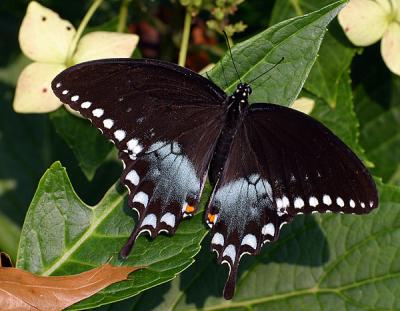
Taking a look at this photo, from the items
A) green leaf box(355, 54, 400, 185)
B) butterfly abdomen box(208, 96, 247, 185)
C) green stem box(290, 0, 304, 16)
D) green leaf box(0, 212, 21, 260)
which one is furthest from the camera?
green leaf box(0, 212, 21, 260)

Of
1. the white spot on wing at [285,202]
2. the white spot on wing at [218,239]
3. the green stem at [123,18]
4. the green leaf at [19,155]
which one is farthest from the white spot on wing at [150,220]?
the green leaf at [19,155]

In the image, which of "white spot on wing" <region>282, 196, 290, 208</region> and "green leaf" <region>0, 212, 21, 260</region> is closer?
"white spot on wing" <region>282, 196, 290, 208</region>

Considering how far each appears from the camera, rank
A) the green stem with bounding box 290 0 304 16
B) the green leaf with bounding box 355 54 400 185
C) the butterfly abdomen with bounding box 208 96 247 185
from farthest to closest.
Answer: the green leaf with bounding box 355 54 400 185 → the green stem with bounding box 290 0 304 16 → the butterfly abdomen with bounding box 208 96 247 185

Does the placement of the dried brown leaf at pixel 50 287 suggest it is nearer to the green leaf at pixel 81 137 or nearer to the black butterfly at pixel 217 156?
the black butterfly at pixel 217 156

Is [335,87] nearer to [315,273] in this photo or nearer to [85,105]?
[315,273]

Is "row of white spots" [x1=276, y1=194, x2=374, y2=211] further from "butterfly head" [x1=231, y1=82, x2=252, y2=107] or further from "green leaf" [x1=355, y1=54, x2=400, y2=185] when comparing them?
"green leaf" [x1=355, y1=54, x2=400, y2=185]

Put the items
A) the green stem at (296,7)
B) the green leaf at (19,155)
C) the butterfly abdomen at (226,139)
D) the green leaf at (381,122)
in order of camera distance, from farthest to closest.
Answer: the green leaf at (19,155), the green leaf at (381,122), the green stem at (296,7), the butterfly abdomen at (226,139)

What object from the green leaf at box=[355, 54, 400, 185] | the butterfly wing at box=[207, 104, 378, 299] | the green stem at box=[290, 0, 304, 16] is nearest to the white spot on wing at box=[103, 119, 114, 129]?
the butterfly wing at box=[207, 104, 378, 299]
